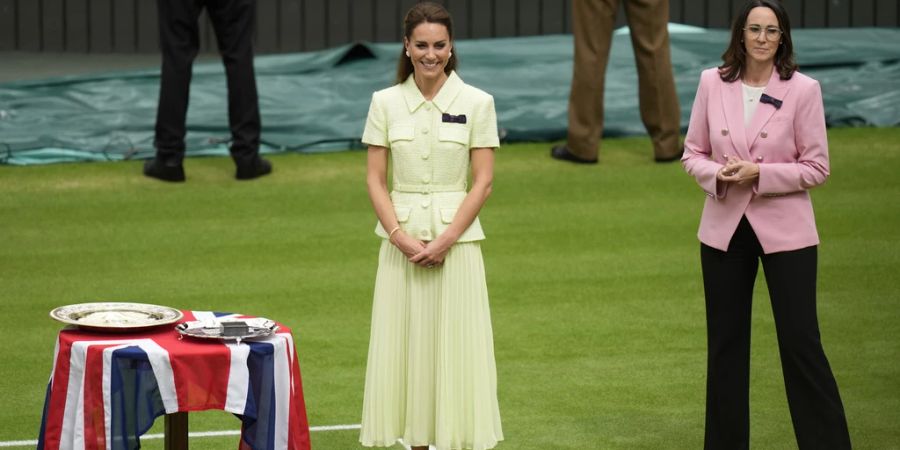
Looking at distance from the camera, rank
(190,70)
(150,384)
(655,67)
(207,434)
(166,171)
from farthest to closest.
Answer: (655,67)
(166,171)
(190,70)
(207,434)
(150,384)

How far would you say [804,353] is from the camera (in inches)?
234

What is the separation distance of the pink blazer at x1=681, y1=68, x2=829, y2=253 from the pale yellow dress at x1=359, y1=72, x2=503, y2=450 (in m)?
0.82

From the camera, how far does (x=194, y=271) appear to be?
9.49 meters

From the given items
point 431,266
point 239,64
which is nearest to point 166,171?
point 239,64

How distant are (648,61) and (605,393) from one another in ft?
15.5

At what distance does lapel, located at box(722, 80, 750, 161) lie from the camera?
5.92 meters

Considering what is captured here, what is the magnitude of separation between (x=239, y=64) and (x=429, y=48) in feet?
18.2

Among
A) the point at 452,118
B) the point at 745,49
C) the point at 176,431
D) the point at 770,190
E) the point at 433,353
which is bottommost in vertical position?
the point at 176,431

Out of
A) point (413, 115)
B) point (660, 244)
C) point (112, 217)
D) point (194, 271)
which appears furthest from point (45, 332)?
point (660, 244)

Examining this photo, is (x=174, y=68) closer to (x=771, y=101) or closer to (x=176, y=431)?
(x=176, y=431)

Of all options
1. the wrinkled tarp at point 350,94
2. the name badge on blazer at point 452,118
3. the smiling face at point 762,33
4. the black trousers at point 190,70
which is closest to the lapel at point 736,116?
the smiling face at point 762,33

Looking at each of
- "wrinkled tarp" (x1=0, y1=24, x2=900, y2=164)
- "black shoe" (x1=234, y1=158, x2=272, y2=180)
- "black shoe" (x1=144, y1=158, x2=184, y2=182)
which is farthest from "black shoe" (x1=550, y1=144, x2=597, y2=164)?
"black shoe" (x1=144, y1=158, x2=184, y2=182)

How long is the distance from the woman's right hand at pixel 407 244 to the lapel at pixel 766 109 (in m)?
1.23

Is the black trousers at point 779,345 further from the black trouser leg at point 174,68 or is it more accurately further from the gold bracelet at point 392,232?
the black trouser leg at point 174,68
